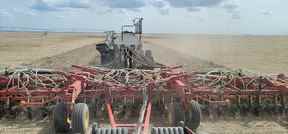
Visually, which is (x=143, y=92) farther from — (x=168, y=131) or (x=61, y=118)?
(x=168, y=131)

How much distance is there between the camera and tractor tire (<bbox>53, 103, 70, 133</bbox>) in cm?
712

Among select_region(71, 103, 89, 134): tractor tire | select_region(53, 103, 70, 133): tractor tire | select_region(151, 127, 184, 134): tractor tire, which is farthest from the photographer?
select_region(53, 103, 70, 133): tractor tire

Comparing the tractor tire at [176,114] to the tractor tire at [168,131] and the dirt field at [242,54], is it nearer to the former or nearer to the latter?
the tractor tire at [168,131]

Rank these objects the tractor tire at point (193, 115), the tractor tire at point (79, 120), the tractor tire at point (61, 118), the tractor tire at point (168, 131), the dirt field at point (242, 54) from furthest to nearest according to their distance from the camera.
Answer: the dirt field at point (242, 54), the tractor tire at point (193, 115), the tractor tire at point (61, 118), the tractor tire at point (79, 120), the tractor tire at point (168, 131)

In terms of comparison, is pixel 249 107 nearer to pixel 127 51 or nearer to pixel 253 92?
pixel 253 92

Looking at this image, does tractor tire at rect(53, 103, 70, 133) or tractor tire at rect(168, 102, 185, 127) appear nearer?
tractor tire at rect(53, 103, 70, 133)

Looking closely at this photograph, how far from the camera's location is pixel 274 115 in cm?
903

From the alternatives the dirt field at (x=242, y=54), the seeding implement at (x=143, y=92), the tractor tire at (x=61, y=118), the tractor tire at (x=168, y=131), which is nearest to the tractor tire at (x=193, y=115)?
the seeding implement at (x=143, y=92)

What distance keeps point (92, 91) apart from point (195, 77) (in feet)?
8.18

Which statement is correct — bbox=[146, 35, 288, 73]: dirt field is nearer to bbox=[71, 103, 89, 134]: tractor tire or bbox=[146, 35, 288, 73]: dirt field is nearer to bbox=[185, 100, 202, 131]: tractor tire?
bbox=[185, 100, 202, 131]: tractor tire

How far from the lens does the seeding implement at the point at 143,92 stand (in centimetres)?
732

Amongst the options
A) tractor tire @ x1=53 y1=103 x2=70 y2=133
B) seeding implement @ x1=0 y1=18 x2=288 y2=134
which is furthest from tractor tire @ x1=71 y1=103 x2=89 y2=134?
tractor tire @ x1=53 y1=103 x2=70 y2=133

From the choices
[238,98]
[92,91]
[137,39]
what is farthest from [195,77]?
[137,39]

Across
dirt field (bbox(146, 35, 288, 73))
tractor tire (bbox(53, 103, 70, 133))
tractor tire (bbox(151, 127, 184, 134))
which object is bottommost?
dirt field (bbox(146, 35, 288, 73))
